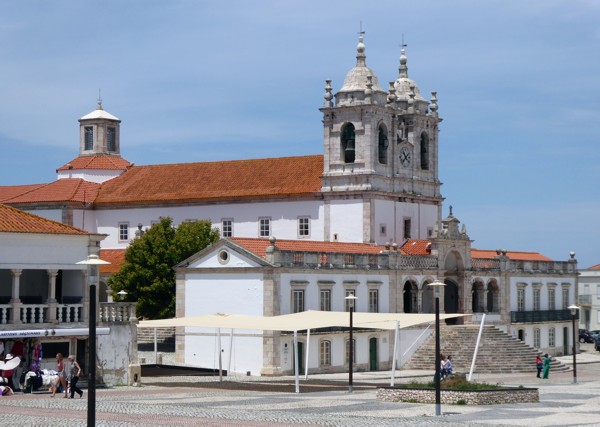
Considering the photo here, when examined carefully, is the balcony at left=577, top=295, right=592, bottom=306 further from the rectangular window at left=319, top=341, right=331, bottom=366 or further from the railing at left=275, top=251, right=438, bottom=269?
the rectangular window at left=319, top=341, right=331, bottom=366

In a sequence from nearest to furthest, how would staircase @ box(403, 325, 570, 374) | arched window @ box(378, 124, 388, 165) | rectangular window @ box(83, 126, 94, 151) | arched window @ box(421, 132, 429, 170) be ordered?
staircase @ box(403, 325, 570, 374) < arched window @ box(378, 124, 388, 165) < arched window @ box(421, 132, 429, 170) < rectangular window @ box(83, 126, 94, 151)

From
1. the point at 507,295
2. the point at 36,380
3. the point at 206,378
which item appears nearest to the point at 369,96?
the point at 507,295

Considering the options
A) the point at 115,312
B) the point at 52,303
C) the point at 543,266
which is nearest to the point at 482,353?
the point at 543,266

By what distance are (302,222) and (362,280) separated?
1178 centimetres

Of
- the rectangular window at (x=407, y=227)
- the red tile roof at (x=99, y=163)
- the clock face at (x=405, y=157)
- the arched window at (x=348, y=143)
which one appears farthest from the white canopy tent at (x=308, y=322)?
the red tile roof at (x=99, y=163)

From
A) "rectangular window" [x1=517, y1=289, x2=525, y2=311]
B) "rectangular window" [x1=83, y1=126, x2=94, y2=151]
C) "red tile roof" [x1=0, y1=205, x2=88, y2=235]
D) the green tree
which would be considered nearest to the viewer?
"red tile roof" [x1=0, y1=205, x2=88, y2=235]

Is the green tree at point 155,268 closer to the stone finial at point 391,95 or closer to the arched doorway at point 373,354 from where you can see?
the arched doorway at point 373,354

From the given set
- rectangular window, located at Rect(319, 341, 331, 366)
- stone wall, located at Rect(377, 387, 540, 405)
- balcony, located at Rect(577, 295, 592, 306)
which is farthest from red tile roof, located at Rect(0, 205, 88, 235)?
balcony, located at Rect(577, 295, 592, 306)

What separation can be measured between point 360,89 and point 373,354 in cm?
1603

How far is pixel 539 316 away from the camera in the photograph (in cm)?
6688

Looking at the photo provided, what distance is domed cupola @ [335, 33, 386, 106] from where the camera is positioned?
64812 millimetres

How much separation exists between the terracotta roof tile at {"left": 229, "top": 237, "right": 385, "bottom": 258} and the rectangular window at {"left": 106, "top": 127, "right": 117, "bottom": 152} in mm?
24570

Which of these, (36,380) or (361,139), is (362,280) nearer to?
(361,139)

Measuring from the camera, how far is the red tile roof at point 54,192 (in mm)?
73250
